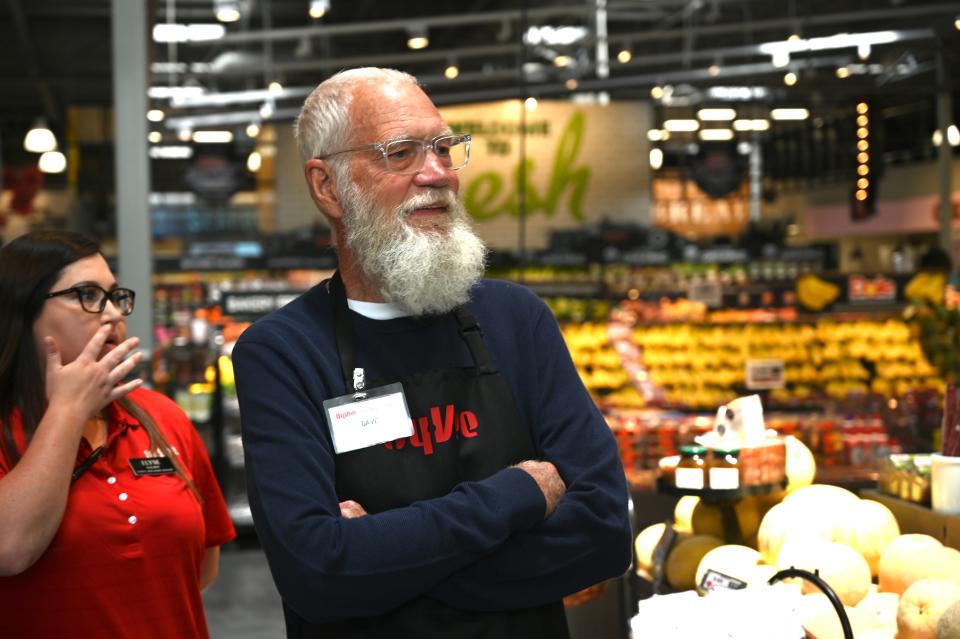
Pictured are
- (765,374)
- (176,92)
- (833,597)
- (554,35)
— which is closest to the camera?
(833,597)

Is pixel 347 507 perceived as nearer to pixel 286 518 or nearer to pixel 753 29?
pixel 286 518

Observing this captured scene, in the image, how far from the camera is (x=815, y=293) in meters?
8.24

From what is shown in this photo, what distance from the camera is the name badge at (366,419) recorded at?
1.96 meters

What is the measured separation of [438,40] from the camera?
9.21m

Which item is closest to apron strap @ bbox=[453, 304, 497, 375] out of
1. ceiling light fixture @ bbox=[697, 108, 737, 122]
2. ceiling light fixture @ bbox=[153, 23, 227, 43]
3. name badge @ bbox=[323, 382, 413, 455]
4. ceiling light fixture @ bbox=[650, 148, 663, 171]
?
name badge @ bbox=[323, 382, 413, 455]

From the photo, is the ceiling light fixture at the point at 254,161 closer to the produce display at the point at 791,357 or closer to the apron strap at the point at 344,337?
the produce display at the point at 791,357

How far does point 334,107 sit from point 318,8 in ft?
24.1

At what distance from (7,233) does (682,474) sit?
7.08 m

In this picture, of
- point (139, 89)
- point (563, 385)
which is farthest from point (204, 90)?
point (563, 385)

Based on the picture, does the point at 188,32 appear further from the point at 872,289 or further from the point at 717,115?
the point at 872,289

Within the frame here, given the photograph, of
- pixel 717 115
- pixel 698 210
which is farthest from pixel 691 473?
pixel 717 115

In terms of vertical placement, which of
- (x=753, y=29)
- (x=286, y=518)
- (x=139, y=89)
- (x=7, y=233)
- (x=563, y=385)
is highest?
(x=753, y=29)

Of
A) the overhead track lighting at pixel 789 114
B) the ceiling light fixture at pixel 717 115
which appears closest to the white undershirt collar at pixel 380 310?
the ceiling light fixture at pixel 717 115

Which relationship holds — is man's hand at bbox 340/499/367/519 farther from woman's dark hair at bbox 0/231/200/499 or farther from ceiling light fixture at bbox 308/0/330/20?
ceiling light fixture at bbox 308/0/330/20
